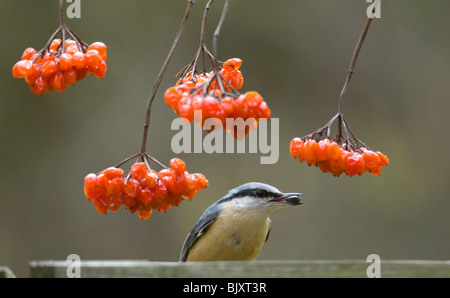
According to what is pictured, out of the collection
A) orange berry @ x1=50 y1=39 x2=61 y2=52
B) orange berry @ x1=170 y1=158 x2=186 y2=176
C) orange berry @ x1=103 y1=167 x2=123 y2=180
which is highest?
orange berry @ x1=50 y1=39 x2=61 y2=52

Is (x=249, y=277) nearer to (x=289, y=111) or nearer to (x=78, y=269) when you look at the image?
(x=78, y=269)

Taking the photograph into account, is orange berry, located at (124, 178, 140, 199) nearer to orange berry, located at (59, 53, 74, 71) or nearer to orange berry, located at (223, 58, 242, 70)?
orange berry, located at (59, 53, 74, 71)

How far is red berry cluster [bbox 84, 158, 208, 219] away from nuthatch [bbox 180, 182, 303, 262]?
814mm

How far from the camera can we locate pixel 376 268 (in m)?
1.52

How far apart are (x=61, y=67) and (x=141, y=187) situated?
43 cm

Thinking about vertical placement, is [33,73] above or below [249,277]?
above

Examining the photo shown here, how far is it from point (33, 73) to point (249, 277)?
101 cm

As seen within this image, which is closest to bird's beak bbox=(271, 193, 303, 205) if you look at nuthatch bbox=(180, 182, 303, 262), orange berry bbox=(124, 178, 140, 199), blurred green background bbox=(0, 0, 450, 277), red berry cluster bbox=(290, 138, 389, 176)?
nuthatch bbox=(180, 182, 303, 262)

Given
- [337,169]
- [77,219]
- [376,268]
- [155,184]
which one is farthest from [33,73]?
[77,219]

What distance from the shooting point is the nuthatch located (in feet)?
9.73

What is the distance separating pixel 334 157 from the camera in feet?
7.32

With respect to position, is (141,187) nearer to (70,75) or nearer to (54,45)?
(70,75)

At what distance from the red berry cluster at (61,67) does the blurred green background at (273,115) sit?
427cm

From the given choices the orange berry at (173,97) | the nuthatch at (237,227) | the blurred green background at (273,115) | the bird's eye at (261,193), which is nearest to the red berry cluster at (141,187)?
the orange berry at (173,97)
